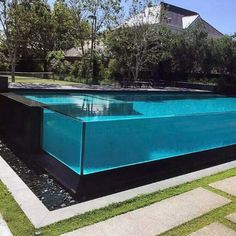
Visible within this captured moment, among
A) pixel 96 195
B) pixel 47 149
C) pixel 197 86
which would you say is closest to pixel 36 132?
pixel 47 149

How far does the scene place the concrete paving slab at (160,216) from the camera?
130 inches

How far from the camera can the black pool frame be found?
4613 mm

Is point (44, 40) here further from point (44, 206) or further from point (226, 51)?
point (44, 206)

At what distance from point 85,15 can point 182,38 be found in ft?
26.3

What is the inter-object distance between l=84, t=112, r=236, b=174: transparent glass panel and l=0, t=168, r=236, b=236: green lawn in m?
0.94

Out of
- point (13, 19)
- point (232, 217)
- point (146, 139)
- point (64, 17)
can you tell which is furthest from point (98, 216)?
point (64, 17)

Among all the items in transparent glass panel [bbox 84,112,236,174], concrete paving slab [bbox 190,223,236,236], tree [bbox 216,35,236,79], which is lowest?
concrete paving slab [bbox 190,223,236,236]

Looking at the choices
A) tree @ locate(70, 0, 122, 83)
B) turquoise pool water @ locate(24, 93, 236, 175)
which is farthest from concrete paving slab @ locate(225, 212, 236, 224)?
tree @ locate(70, 0, 122, 83)

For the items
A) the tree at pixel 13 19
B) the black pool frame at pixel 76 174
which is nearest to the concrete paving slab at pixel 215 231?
the black pool frame at pixel 76 174

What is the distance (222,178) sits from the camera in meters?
5.10

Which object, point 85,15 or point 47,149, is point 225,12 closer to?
point 85,15

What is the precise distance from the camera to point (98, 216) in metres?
3.65

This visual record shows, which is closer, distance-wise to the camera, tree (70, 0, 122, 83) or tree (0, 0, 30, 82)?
tree (0, 0, 30, 82)

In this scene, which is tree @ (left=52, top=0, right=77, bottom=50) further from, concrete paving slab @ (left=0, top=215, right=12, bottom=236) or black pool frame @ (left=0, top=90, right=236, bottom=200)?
concrete paving slab @ (left=0, top=215, right=12, bottom=236)
